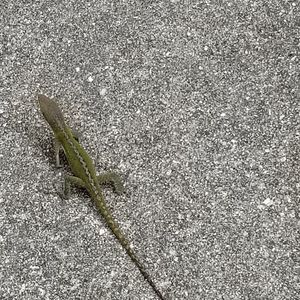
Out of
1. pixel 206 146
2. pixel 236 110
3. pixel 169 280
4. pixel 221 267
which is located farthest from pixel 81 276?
pixel 236 110

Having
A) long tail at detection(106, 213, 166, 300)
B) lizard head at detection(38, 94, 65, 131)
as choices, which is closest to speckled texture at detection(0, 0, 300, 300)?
long tail at detection(106, 213, 166, 300)

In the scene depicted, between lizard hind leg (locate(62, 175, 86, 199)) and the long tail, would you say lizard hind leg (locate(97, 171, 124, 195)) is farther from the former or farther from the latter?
the long tail

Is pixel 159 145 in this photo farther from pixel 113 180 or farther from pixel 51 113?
pixel 51 113

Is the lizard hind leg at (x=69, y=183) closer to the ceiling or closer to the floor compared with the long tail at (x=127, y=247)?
closer to the ceiling

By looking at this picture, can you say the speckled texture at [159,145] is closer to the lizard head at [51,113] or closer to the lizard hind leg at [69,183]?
the lizard hind leg at [69,183]

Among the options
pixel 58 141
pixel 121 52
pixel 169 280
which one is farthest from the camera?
pixel 121 52

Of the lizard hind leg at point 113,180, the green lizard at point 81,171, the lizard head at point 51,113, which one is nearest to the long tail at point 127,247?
the green lizard at point 81,171

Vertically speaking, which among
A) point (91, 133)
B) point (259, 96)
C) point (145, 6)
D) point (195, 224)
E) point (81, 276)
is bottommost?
point (81, 276)

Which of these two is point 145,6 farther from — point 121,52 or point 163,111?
point 163,111
